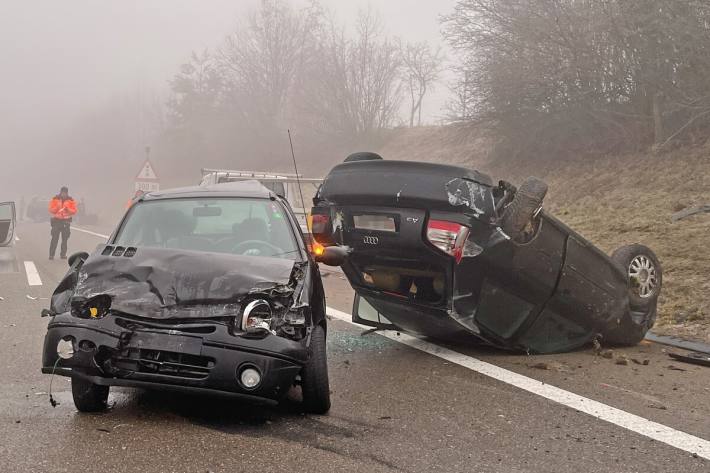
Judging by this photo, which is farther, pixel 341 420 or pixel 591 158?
pixel 591 158

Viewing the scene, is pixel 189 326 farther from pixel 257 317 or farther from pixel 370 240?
pixel 370 240

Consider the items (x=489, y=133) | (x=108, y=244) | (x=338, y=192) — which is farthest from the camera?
(x=489, y=133)

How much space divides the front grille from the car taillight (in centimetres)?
219

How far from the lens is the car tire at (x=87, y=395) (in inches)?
168

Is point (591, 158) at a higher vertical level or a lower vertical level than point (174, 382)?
higher

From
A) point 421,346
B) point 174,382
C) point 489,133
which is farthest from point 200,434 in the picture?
point 489,133

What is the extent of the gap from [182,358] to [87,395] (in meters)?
0.81

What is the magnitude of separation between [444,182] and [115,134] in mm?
88349

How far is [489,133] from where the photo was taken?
21016 millimetres

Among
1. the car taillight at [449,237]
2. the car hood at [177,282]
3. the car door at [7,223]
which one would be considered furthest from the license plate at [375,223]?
the car door at [7,223]

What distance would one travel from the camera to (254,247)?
4957 mm

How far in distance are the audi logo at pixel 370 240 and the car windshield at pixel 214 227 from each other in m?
0.80

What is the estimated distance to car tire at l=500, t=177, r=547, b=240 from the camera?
540cm

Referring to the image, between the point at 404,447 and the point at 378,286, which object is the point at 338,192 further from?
the point at 404,447
